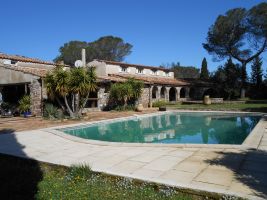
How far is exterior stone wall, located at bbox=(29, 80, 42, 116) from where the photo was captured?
1870 centimetres

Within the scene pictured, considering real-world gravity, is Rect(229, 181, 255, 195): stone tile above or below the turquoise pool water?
above

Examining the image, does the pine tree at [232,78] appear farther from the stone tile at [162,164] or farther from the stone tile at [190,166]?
the stone tile at [190,166]

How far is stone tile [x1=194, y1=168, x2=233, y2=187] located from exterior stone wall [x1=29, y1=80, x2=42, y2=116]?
15485 mm

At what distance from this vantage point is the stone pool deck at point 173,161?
16.1 feet

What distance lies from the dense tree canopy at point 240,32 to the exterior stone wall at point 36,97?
26171mm

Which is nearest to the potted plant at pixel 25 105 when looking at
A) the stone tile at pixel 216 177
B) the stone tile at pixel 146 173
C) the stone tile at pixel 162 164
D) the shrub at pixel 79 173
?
the shrub at pixel 79 173

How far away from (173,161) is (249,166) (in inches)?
68.6

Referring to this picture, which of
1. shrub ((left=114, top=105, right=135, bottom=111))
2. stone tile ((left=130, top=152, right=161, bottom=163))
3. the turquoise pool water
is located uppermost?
shrub ((left=114, top=105, right=135, bottom=111))

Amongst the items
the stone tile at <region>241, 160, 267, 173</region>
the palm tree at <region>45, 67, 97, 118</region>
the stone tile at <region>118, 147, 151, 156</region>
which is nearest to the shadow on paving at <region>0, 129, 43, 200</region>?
the stone tile at <region>118, 147, 151, 156</region>

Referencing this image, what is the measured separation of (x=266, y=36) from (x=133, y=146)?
1259 inches

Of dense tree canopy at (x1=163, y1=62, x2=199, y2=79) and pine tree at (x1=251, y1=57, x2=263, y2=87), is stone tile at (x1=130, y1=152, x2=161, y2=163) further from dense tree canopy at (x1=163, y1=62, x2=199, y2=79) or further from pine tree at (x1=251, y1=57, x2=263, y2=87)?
dense tree canopy at (x1=163, y1=62, x2=199, y2=79)

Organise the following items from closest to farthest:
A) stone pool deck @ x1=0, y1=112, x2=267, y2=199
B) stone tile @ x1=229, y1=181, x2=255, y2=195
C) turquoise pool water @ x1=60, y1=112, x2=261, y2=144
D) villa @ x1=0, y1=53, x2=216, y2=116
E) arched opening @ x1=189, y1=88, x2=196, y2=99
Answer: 1. stone tile @ x1=229, y1=181, x2=255, y2=195
2. stone pool deck @ x1=0, y1=112, x2=267, y2=199
3. turquoise pool water @ x1=60, y1=112, x2=261, y2=144
4. villa @ x1=0, y1=53, x2=216, y2=116
5. arched opening @ x1=189, y1=88, x2=196, y2=99

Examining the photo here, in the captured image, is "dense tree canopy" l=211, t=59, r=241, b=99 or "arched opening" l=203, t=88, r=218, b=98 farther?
"arched opening" l=203, t=88, r=218, b=98

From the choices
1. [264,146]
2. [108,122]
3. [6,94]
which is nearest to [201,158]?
[264,146]
